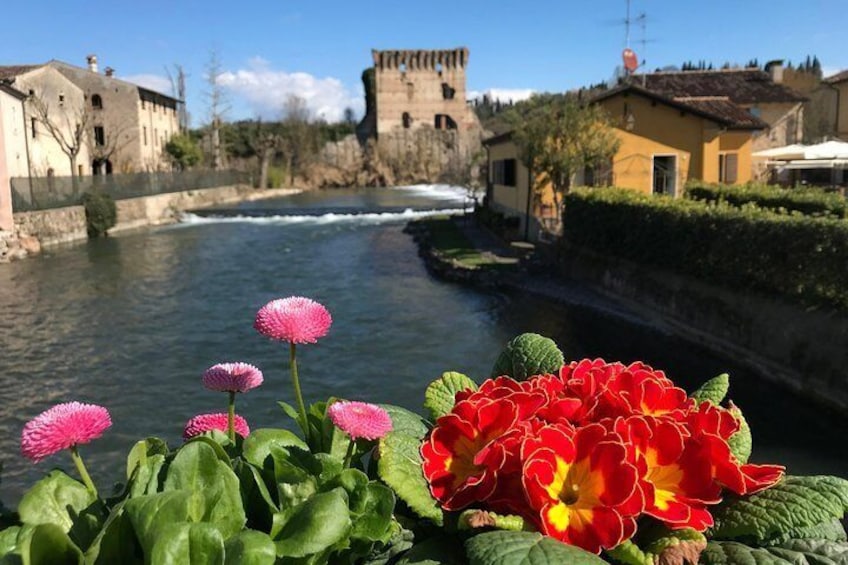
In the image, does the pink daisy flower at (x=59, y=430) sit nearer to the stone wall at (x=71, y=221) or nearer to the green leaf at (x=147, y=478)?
the green leaf at (x=147, y=478)

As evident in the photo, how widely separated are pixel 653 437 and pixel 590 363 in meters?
0.50

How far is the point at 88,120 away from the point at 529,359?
50569 mm

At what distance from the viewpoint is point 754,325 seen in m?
11.8

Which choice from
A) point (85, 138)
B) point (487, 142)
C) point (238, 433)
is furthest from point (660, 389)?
point (85, 138)

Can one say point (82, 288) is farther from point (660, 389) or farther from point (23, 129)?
point (23, 129)

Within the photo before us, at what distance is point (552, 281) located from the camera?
61.6 feet

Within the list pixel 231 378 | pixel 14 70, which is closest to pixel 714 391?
pixel 231 378

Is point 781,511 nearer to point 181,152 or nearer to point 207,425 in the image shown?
point 207,425

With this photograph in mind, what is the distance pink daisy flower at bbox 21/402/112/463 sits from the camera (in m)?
1.68

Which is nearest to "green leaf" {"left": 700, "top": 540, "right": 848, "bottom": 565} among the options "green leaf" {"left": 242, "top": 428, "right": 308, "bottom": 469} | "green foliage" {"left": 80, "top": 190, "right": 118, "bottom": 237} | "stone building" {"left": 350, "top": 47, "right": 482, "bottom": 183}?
"green leaf" {"left": 242, "top": 428, "right": 308, "bottom": 469}

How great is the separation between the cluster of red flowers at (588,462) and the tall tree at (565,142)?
A: 64.7 ft

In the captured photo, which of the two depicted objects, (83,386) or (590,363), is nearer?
(590,363)

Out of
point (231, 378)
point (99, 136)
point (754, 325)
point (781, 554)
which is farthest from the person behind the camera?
point (99, 136)

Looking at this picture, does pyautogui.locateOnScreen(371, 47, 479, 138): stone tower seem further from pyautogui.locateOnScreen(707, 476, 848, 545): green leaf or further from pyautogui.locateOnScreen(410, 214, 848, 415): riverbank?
pyautogui.locateOnScreen(707, 476, 848, 545): green leaf
